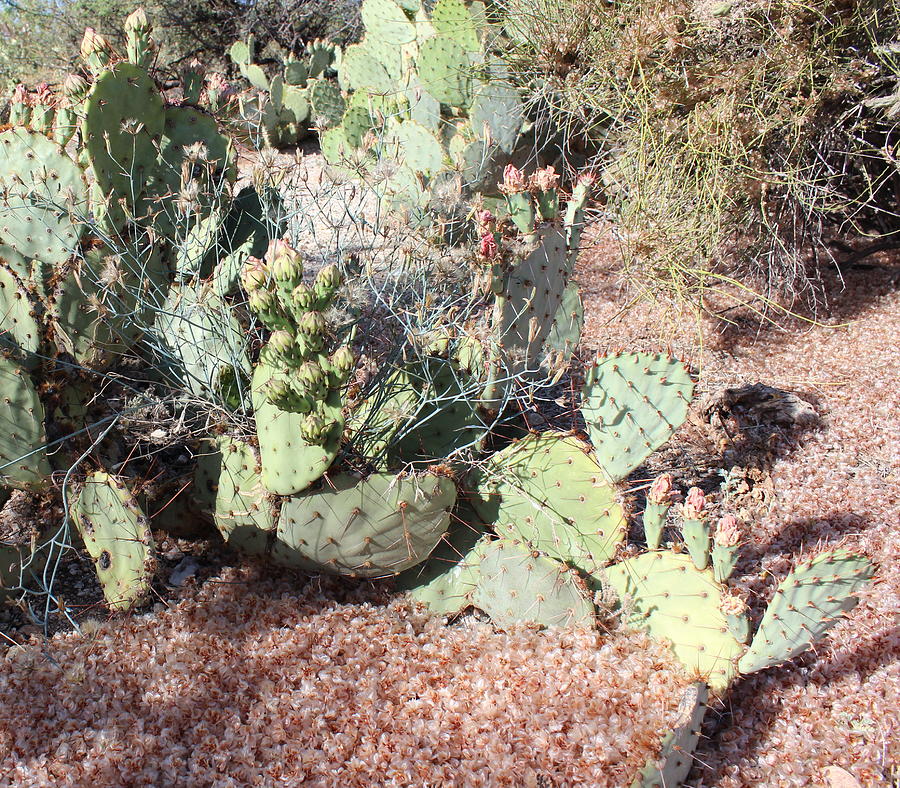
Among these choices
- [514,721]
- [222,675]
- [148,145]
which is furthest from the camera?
[148,145]

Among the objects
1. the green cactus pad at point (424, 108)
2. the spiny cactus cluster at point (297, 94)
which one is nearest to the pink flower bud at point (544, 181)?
the green cactus pad at point (424, 108)

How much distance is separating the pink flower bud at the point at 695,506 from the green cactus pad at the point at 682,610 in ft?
0.68

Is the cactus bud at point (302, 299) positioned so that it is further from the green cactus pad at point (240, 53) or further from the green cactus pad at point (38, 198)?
the green cactus pad at point (240, 53)

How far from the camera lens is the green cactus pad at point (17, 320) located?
96.2 inches

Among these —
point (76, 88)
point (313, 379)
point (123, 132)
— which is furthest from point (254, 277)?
point (76, 88)

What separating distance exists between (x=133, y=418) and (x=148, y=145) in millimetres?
1159

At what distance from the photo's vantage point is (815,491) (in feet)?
9.93

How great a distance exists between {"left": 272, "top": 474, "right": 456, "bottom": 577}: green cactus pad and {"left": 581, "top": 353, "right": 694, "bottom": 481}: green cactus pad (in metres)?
0.55

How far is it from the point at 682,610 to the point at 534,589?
45cm

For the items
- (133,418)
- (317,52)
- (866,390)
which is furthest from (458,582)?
(317,52)

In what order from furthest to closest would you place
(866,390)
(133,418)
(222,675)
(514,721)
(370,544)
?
(866,390) < (133,418) < (370,544) < (222,675) < (514,721)

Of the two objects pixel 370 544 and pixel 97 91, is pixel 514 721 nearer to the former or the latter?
pixel 370 544

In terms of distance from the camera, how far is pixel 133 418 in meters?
2.52

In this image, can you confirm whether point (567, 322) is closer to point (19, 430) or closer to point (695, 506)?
point (695, 506)
